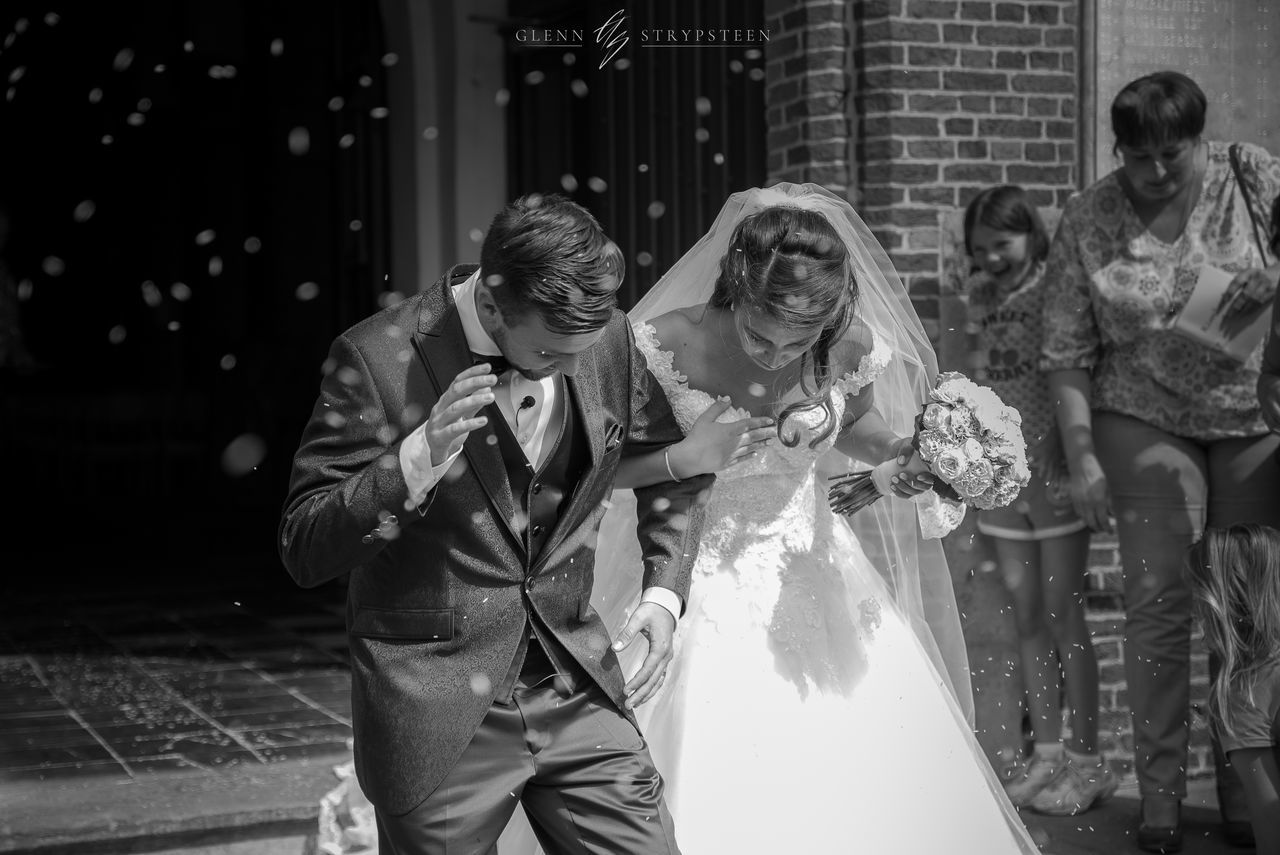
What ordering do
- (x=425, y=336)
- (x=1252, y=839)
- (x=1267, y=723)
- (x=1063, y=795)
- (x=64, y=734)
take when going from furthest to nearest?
(x=64, y=734) < (x=1063, y=795) < (x=1252, y=839) < (x=1267, y=723) < (x=425, y=336)

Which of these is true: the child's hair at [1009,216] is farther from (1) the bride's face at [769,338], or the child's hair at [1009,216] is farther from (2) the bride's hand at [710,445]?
(2) the bride's hand at [710,445]

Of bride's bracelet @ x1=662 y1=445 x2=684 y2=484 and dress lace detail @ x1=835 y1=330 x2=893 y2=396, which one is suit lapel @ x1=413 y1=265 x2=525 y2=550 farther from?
dress lace detail @ x1=835 y1=330 x2=893 y2=396

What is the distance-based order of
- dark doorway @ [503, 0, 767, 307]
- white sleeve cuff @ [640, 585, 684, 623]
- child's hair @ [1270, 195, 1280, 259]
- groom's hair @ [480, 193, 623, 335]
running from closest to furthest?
groom's hair @ [480, 193, 623, 335] < white sleeve cuff @ [640, 585, 684, 623] < child's hair @ [1270, 195, 1280, 259] < dark doorway @ [503, 0, 767, 307]

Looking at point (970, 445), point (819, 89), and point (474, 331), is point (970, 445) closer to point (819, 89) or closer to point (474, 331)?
point (474, 331)

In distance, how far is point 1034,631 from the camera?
4.91 meters

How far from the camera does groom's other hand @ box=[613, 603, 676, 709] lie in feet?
8.52

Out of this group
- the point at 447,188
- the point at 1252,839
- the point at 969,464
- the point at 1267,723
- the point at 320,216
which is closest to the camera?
the point at 969,464

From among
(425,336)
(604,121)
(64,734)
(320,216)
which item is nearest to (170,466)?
(320,216)

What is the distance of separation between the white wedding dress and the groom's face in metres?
1.08

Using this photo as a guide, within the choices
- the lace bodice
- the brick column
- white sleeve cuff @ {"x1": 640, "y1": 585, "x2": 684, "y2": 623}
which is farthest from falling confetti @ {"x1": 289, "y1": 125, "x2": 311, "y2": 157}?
white sleeve cuff @ {"x1": 640, "y1": 585, "x2": 684, "y2": 623}

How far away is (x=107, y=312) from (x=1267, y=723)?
14188mm

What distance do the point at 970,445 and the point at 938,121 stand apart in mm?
2526

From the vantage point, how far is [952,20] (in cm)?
537

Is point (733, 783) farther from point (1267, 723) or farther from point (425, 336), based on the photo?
point (1267, 723)
